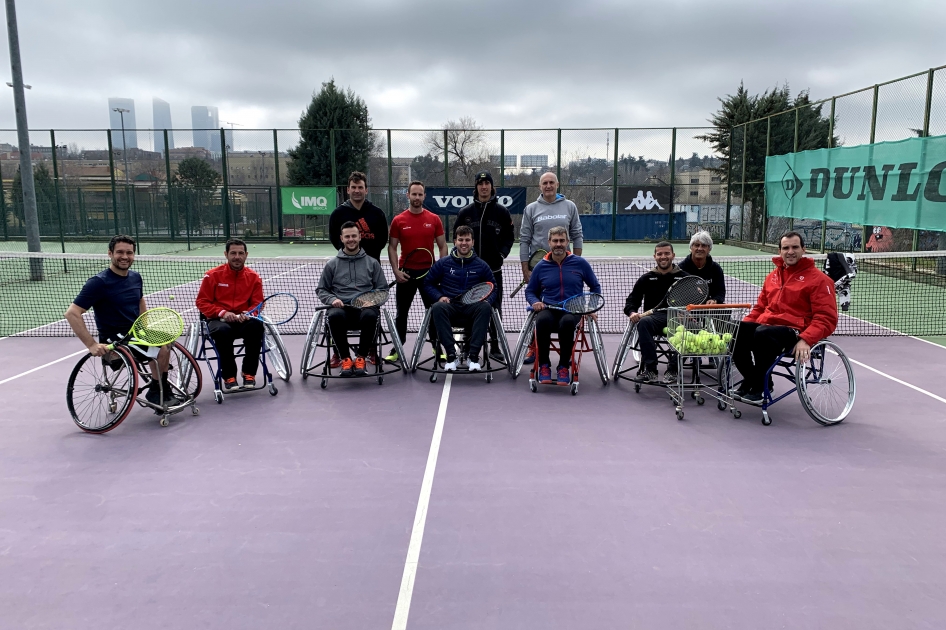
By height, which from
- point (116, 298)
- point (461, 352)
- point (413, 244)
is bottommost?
point (461, 352)

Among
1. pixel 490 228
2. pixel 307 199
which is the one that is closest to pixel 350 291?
pixel 490 228

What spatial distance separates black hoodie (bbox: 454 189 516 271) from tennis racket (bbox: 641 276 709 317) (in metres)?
1.63

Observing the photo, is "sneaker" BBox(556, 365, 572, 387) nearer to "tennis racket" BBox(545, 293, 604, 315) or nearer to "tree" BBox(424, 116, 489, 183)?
"tennis racket" BBox(545, 293, 604, 315)

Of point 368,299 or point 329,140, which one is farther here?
point 329,140

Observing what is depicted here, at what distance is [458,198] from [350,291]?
15008 millimetres

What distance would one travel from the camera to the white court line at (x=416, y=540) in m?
2.62

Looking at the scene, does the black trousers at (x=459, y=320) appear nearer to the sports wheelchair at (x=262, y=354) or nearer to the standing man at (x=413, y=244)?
the standing man at (x=413, y=244)

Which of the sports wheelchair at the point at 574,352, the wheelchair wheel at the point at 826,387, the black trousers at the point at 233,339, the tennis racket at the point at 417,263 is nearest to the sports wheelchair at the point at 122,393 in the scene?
the black trousers at the point at 233,339

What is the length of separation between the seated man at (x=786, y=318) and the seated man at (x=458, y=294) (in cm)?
204

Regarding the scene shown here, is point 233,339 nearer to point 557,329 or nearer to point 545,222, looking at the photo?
point 557,329

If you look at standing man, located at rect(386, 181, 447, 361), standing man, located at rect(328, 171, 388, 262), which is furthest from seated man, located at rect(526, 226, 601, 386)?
standing man, located at rect(328, 171, 388, 262)

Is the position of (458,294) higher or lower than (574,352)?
higher

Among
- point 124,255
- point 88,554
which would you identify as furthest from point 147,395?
point 88,554

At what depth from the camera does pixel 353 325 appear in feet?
19.0
